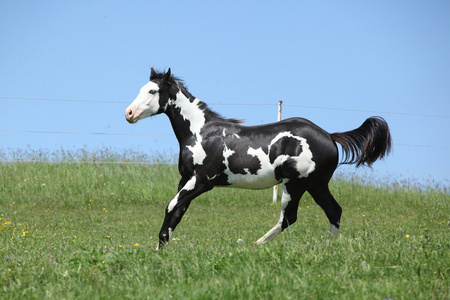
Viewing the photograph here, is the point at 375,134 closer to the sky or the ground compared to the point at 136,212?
closer to the sky

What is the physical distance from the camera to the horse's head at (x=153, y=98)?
636 centimetres

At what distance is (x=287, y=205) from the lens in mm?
6301

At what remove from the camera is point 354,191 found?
12.5m

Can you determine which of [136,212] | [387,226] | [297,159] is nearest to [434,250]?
[297,159]

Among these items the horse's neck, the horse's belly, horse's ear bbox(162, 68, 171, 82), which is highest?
horse's ear bbox(162, 68, 171, 82)

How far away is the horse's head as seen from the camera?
6355 mm

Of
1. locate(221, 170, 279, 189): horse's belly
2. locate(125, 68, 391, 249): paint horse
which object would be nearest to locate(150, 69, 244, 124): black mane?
locate(125, 68, 391, 249): paint horse

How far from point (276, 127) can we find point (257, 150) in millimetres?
431

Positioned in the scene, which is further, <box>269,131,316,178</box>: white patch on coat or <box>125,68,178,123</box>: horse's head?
<box>125,68,178,123</box>: horse's head

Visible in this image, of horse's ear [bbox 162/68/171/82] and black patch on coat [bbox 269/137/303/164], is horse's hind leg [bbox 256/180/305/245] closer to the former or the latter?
black patch on coat [bbox 269/137/303/164]

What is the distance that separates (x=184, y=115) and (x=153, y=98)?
46 cm

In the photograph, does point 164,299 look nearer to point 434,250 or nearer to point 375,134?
point 434,250

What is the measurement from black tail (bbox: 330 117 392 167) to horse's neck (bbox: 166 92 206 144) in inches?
75.6

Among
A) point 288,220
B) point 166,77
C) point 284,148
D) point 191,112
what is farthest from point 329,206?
point 166,77
